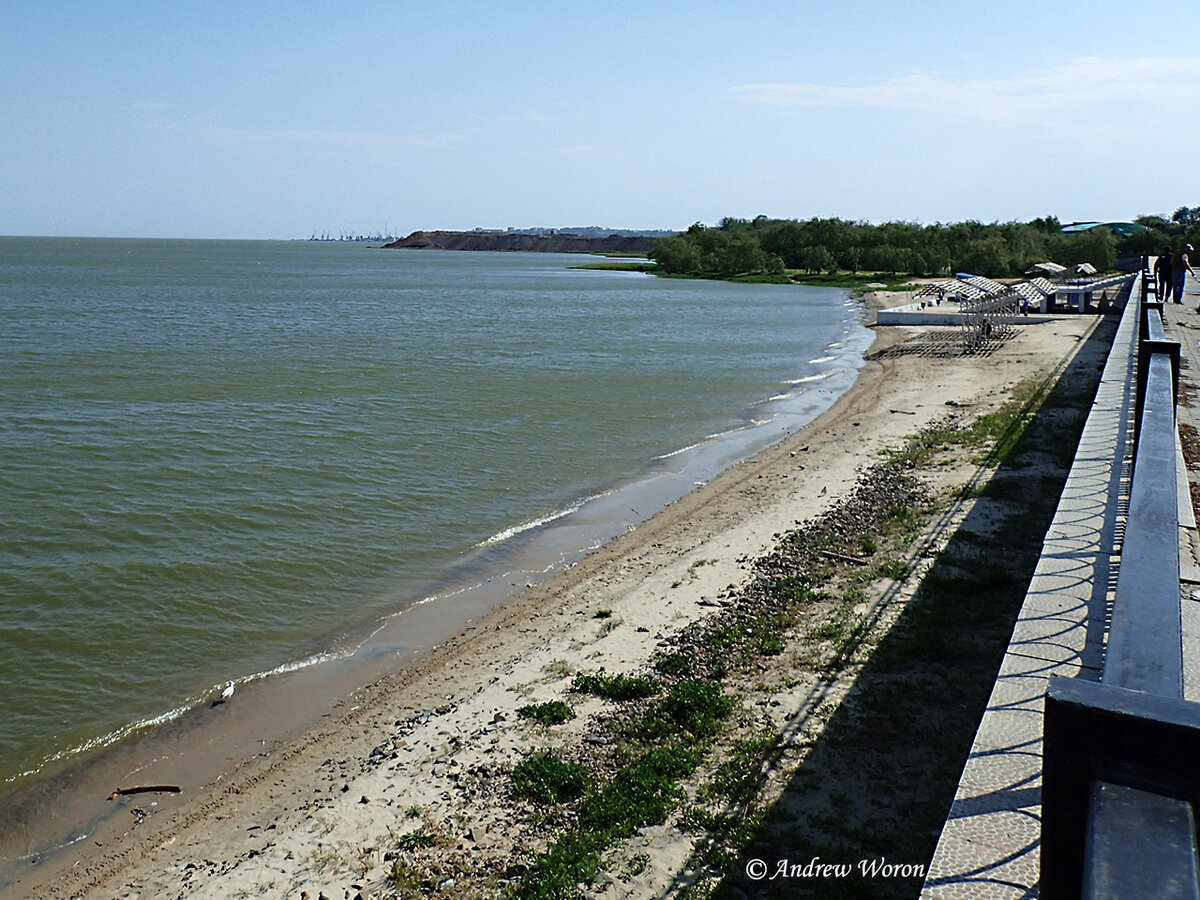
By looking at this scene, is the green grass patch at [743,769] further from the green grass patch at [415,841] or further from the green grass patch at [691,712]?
the green grass patch at [415,841]

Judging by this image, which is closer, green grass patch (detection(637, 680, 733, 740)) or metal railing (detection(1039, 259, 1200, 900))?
metal railing (detection(1039, 259, 1200, 900))

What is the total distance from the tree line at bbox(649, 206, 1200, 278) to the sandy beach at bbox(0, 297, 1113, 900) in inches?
2885

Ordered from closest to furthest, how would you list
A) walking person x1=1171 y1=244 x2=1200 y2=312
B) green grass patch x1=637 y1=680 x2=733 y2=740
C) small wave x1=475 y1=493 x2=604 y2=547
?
1. green grass patch x1=637 y1=680 x2=733 y2=740
2. small wave x1=475 y1=493 x2=604 y2=547
3. walking person x1=1171 y1=244 x2=1200 y2=312

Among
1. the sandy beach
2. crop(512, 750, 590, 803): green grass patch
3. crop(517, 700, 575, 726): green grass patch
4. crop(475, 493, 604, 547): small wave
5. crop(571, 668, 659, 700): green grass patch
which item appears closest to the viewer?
the sandy beach

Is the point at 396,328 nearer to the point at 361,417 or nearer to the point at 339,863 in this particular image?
the point at 361,417

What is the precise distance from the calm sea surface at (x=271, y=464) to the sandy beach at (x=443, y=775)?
1802 millimetres

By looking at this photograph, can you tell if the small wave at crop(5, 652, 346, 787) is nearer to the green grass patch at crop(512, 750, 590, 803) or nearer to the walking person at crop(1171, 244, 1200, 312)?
the green grass patch at crop(512, 750, 590, 803)

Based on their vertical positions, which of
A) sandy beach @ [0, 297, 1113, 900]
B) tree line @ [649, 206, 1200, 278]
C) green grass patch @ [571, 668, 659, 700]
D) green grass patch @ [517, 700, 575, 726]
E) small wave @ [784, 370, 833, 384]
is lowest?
sandy beach @ [0, 297, 1113, 900]

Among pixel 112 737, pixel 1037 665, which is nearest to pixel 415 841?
pixel 1037 665

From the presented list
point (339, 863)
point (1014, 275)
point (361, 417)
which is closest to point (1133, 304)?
point (361, 417)

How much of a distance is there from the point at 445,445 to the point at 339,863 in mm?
15250

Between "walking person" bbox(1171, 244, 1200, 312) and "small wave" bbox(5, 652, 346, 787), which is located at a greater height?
"walking person" bbox(1171, 244, 1200, 312)

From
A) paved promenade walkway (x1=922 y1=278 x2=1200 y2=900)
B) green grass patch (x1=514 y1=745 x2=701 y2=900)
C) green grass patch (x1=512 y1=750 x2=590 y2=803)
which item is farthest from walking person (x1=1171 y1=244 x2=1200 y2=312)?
green grass patch (x1=512 y1=750 x2=590 y2=803)

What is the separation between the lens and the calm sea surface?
10.9 meters
